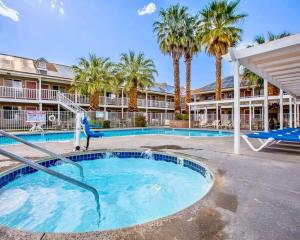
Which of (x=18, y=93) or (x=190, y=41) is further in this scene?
(x=190, y=41)

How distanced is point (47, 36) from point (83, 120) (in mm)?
35494

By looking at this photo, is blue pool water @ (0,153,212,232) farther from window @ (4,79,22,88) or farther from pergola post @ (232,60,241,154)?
window @ (4,79,22,88)

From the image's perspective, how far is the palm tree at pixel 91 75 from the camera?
1878 cm

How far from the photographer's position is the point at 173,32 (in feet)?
71.6

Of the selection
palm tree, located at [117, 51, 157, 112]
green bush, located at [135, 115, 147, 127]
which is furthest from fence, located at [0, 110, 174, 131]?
palm tree, located at [117, 51, 157, 112]

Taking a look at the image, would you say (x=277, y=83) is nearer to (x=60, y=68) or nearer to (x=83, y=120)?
(x=83, y=120)

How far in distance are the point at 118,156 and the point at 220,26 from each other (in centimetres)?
1706

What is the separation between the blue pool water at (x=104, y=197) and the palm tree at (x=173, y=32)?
684 inches

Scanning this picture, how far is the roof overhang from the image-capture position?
526 cm

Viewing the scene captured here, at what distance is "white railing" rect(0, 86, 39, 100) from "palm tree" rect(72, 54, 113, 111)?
3.87 metres

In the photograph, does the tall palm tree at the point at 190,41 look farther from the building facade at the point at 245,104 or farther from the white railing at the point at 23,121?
the white railing at the point at 23,121

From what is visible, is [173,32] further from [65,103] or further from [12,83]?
[12,83]

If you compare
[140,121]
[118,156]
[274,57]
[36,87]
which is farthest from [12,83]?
[274,57]

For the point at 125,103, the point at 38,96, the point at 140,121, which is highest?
the point at 38,96
